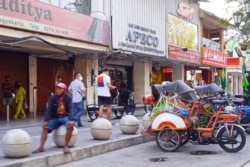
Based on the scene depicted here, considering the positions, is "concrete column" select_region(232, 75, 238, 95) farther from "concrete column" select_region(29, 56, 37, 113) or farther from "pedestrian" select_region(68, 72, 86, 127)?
"pedestrian" select_region(68, 72, 86, 127)

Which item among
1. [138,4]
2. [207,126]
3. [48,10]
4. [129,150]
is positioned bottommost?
[129,150]

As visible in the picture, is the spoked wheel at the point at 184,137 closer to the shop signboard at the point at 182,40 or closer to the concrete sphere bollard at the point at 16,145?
the concrete sphere bollard at the point at 16,145

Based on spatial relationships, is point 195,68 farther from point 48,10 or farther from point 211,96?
point 211,96

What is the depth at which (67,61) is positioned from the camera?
2162 cm

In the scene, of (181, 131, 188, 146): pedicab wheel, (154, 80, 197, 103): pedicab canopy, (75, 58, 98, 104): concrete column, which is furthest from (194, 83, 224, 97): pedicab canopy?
(75, 58, 98, 104): concrete column

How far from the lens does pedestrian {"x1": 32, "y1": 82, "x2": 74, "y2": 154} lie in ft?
28.1

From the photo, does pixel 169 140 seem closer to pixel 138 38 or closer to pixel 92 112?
pixel 92 112

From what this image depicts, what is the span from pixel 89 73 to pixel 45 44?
5.02 meters

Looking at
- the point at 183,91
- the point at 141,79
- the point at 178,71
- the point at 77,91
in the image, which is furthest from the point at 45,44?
the point at 178,71

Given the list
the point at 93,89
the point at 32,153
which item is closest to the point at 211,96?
the point at 32,153

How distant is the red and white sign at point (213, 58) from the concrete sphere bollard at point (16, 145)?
78.4 ft

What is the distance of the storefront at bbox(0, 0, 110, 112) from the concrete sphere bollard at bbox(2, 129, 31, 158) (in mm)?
5632

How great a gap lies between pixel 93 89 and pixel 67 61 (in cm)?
239

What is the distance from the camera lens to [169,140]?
10.2 m
